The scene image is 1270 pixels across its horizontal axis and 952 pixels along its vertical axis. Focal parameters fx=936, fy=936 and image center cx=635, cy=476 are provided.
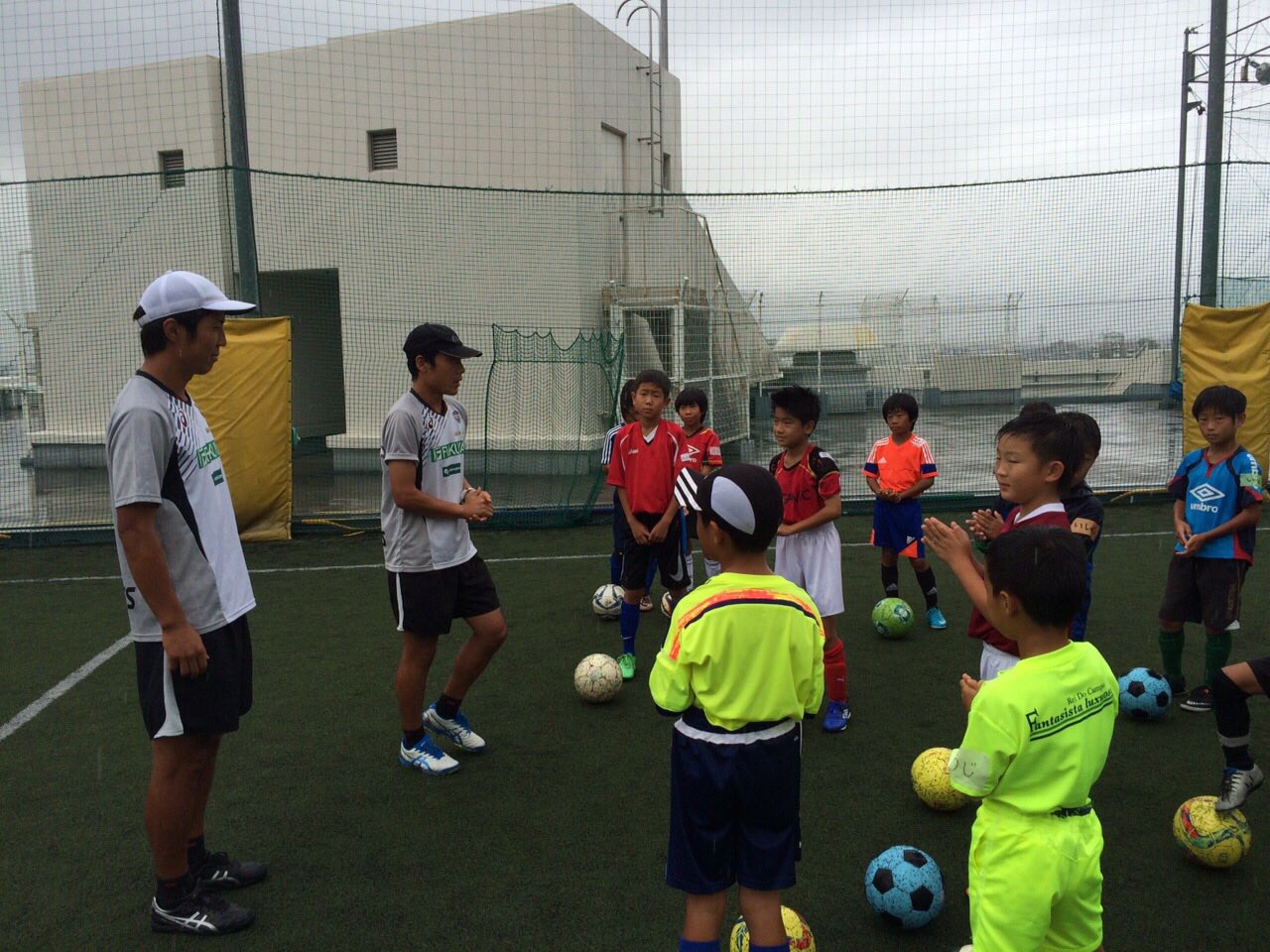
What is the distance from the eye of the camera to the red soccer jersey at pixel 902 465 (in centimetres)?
640

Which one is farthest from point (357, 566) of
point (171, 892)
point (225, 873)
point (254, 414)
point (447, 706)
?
point (171, 892)

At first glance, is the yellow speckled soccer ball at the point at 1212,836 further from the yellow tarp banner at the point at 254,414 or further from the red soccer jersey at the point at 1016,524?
the yellow tarp banner at the point at 254,414

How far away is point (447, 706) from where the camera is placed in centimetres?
449

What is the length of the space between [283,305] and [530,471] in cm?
744

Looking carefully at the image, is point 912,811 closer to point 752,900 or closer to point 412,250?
point 752,900

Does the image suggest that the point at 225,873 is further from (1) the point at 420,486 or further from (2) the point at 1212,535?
(2) the point at 1212,535

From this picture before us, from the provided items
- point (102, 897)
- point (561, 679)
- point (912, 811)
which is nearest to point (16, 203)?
point (561, 679)

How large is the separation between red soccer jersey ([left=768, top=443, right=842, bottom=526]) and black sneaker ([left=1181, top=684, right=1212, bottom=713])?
7.03 ft

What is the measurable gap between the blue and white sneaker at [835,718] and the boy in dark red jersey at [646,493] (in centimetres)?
127

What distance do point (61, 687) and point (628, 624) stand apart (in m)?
3.39

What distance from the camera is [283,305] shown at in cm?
1753

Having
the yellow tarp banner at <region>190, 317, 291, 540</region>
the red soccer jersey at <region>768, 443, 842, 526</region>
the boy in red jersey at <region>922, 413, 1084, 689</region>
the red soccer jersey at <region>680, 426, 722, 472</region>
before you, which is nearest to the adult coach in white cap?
the boy in red jersey at <region>922, 413, 1084, 689</region>

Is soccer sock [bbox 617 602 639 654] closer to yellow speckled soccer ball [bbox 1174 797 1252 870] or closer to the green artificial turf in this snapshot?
the green artificial turf

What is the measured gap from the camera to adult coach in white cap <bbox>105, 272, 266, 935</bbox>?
9.14 feet
